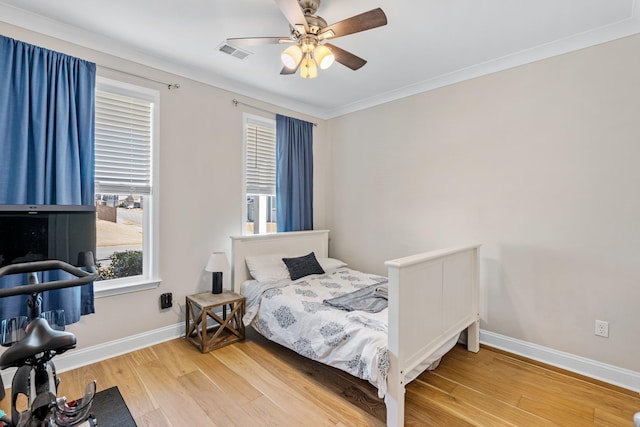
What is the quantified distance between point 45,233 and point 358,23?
2.03 metres

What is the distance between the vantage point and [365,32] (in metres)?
2.39

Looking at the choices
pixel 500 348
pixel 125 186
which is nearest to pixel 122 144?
pixel 125 186

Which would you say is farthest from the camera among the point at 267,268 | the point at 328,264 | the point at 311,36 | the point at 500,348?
the point at 328,264

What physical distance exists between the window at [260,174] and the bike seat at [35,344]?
221 cm

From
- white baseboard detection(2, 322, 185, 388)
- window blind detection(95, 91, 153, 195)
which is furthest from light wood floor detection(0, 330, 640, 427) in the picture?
window blind detection(95, 91, 153, 195)

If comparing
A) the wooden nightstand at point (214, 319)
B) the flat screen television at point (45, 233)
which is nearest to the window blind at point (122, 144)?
the flat screen television at point (45, 233)

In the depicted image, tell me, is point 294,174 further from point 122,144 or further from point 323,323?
point 323,323

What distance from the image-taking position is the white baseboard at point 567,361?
7.38ft

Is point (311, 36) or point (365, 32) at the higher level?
point (365, 32)

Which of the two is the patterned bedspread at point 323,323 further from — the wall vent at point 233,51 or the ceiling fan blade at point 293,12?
the wall vent at point 233,51

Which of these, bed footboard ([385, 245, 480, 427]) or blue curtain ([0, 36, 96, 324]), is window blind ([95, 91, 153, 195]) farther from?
bed footboard ([385, 245, 480, 427])

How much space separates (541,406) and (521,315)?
0.85 m

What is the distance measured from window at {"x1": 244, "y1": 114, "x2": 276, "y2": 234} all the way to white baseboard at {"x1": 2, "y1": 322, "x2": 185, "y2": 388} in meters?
1.27

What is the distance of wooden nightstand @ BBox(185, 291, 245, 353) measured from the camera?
272cm
